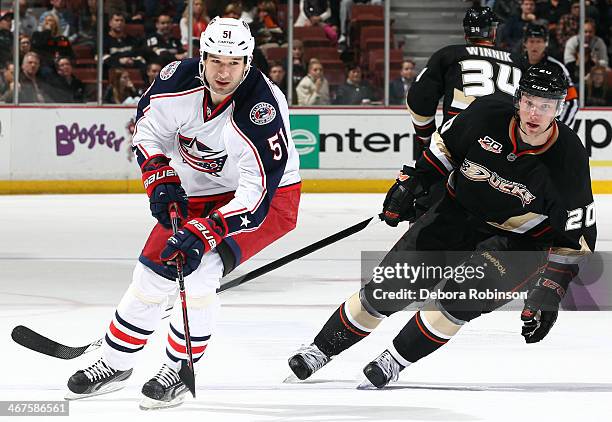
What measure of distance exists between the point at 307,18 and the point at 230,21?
24.9 feet

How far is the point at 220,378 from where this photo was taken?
416cm

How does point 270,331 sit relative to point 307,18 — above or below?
below

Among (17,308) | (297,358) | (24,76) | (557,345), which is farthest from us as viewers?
(24,76)

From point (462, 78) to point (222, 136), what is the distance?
1.90 metres

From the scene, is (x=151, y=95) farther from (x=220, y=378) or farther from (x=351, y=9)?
(x=351, y=9)

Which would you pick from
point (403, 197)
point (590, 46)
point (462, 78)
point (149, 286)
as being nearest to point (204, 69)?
point (149, 286)

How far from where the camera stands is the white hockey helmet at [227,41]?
377 cm

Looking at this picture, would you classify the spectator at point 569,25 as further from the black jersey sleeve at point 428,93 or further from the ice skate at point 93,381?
the ice skate at point 93,381

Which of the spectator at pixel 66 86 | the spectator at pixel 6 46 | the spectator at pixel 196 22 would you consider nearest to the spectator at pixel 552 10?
the spectator at pixel 196 22

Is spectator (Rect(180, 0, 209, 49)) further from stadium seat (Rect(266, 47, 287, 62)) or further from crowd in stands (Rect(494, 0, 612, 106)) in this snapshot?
crowd in stands (Rect(494, 0, 612, 106))

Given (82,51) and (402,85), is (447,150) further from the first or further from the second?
(82,51)

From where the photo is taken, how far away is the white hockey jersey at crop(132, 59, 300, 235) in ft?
12.5

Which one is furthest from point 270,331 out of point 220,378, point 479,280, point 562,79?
point 562,79

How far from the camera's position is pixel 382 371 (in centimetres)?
405
